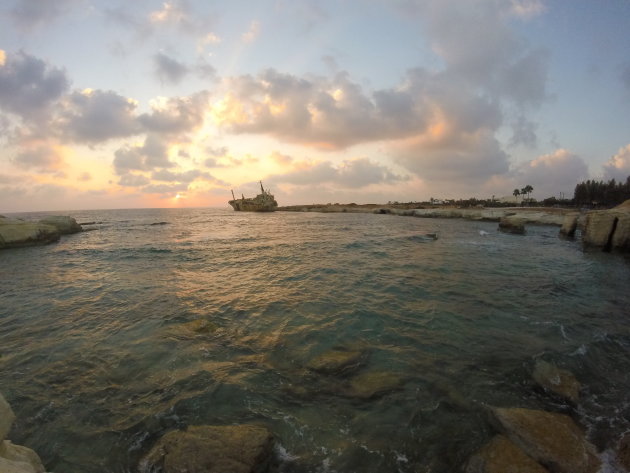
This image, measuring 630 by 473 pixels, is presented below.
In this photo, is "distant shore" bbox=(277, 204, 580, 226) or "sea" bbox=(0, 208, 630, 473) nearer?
"sea" bbox=(0, 208, 630, 473)

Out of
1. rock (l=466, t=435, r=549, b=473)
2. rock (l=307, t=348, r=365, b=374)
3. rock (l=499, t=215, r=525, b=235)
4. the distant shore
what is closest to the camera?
rock (l=466, t=435, r=549, b=473)

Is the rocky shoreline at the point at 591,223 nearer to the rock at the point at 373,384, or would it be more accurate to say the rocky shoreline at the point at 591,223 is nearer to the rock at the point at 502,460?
the rock at the point at 373,384

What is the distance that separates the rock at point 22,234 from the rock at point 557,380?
40788 mm

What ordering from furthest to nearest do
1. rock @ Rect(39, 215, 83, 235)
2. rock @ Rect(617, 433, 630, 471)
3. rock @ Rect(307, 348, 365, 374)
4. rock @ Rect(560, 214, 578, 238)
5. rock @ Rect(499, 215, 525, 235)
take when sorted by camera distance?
rock @ Rect(39, 215, 83, 235)
rock @ Rect(499, 215, 525, 235)
rock @ Rect(560, 214, 578, 238)
rock @ Rect(307, 348, 365, 374)
rock @ Rect(617, 433, 630, 471)

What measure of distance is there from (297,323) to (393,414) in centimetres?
480

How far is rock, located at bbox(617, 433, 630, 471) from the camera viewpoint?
14.3 ft

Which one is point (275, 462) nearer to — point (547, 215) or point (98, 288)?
point (98, 288)

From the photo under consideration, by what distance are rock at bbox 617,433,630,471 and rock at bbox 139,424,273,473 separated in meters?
5.53

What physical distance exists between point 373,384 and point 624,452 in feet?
13.5

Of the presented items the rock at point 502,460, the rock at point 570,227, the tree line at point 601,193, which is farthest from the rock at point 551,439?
the tree line at point 601,193

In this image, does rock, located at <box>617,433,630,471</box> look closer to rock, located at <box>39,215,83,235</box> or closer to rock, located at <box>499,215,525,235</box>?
rock, located at <box>499,215,525,235</box>

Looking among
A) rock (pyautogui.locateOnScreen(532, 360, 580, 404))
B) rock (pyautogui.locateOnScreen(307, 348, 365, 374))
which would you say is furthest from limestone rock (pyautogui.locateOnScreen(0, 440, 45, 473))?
rock (pyautogui.locateOnScreen(532, 360, 580, 404))

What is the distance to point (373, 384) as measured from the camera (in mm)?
6492

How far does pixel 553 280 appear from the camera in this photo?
50.3 ft
